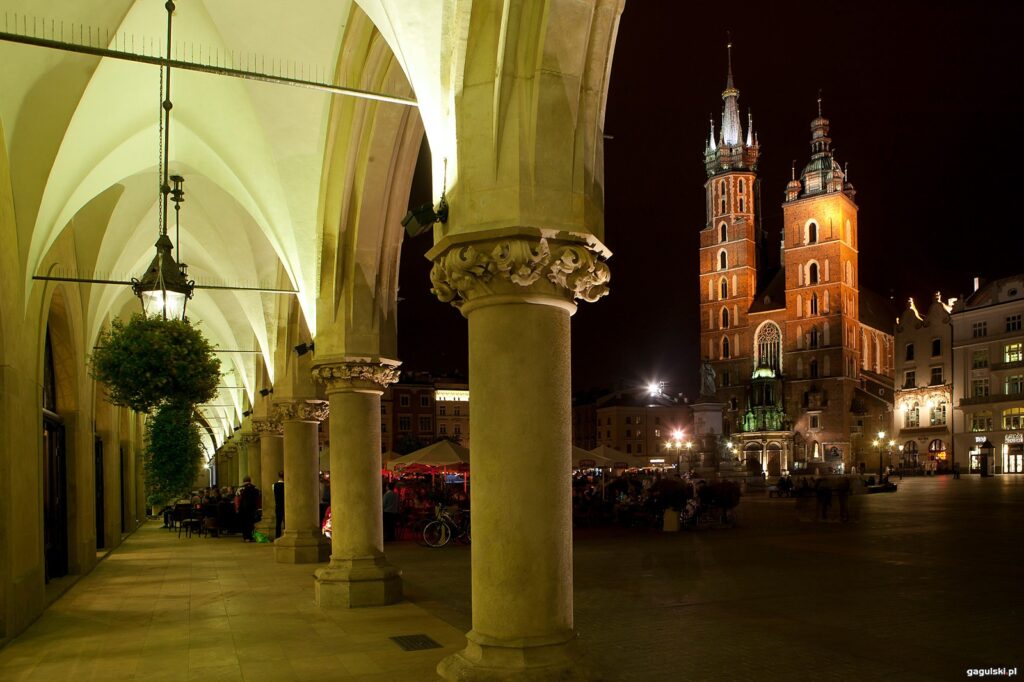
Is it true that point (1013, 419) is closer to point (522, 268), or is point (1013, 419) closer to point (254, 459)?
point (254, 459)

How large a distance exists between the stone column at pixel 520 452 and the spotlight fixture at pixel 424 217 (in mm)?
376

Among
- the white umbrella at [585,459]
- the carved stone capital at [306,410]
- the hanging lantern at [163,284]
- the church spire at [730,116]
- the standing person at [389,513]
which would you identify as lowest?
the standing person at [389,513]

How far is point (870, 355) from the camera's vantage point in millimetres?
86188

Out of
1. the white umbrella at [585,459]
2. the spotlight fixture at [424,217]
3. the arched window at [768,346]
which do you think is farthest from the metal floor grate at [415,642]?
the arched window at [768,346]

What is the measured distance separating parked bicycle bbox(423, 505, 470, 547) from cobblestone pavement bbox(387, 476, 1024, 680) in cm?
45

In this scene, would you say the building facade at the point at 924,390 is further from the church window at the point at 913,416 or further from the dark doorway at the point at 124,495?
the dark doorway at the point at 124,495

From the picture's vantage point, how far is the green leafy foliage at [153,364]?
30.5ft

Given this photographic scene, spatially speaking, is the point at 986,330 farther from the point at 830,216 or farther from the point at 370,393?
the point at 370,393

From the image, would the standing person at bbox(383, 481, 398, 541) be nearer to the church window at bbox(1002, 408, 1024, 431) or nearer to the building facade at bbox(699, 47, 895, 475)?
the church window at bbox(1002, 408, 1024, 431)

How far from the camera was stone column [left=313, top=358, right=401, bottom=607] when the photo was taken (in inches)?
399

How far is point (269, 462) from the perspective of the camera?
19609 mm

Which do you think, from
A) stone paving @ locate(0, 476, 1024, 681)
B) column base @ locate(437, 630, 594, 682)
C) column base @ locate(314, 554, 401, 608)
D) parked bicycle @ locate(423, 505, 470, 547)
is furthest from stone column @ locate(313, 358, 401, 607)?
parked bicycle @ locate(423, 505, 470, 547)

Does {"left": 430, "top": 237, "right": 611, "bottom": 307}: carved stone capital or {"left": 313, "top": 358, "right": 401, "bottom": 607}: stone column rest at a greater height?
{"left": 430, "top": 237, "right": 611, "bottom": 307}: carved stone capital

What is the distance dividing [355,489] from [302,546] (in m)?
5.40
